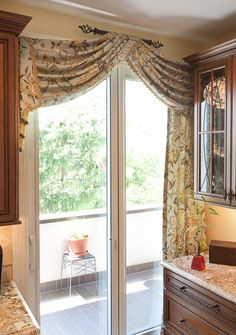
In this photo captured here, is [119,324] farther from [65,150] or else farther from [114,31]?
[114,31]

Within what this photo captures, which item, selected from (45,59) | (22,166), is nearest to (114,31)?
(45,59)

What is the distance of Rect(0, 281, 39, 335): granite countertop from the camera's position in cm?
143

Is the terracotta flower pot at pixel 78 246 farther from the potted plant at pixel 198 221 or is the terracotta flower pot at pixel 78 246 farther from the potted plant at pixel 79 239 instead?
the potted plant at pixel 198 221

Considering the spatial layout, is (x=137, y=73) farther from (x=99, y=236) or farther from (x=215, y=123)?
(x=99, y=236)

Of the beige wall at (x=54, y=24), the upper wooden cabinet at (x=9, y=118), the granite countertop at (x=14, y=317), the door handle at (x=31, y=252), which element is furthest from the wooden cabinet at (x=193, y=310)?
the beige wall at (x=54, y=24)

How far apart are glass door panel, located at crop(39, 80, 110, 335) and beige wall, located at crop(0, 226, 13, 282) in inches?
9.1

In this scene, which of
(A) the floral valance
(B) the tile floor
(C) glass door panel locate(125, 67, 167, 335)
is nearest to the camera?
(A) the floral valance

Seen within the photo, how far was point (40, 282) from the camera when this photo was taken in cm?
214

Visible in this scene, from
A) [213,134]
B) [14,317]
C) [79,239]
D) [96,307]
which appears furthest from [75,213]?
[213,134]

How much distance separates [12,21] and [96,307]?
1.95 m

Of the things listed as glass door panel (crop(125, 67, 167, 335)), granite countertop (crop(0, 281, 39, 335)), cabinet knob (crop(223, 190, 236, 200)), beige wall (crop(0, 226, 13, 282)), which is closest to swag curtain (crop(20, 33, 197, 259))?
glass door panel (crop(125, 67, 167, 335))

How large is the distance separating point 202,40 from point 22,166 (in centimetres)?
179

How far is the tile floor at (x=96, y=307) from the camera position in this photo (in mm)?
2230

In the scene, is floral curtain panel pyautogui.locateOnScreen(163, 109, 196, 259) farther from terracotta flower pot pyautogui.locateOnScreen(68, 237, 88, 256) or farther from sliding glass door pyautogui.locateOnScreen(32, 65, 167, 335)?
terracotta flower pot pyautogui.locateOnScreen(68, 237, 88, 256)
